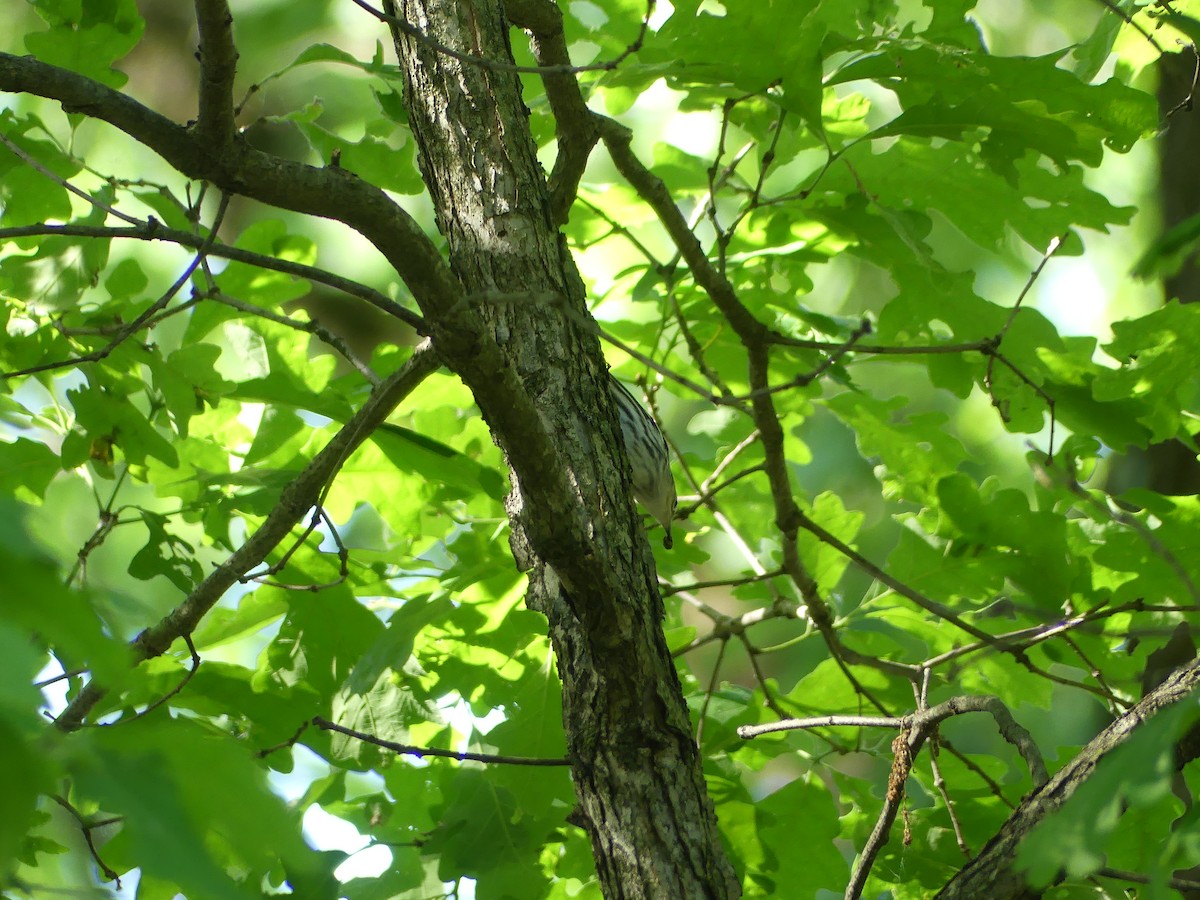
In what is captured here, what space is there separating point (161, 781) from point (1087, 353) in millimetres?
2023

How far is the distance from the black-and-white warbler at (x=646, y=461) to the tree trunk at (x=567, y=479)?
751 millimetres

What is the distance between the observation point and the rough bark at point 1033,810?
118 cm

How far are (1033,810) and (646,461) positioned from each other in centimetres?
129

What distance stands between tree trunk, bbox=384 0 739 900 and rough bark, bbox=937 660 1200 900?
0.29 m

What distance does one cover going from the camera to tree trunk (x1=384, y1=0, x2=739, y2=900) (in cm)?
130

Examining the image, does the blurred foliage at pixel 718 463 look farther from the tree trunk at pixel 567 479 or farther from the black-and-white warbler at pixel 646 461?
the tree trunk at pixel 567 479

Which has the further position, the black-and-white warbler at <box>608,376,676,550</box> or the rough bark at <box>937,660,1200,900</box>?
the black-and-white warbler at <box>608,376,676,550</box>

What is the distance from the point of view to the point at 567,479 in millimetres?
1422

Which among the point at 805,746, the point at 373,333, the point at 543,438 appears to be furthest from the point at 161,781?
the point at 373,333

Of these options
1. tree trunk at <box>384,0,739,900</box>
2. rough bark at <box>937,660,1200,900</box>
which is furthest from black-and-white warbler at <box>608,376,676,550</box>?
rough bark at <box>937,660,1200,900</box>

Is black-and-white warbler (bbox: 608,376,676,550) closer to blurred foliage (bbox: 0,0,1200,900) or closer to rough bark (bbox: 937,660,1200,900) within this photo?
blurred foliage (bbox: 0,0,1200,900)

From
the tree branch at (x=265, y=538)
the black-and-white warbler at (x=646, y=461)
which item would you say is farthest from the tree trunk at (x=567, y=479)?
the black-and-white warbler at (x=646, y=461)

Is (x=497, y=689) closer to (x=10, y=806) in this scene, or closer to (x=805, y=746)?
(x=805, y=746)

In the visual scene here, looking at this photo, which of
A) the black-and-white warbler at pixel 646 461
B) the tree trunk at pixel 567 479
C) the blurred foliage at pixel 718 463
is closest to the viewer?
the tree trunk at pixel 567 479
